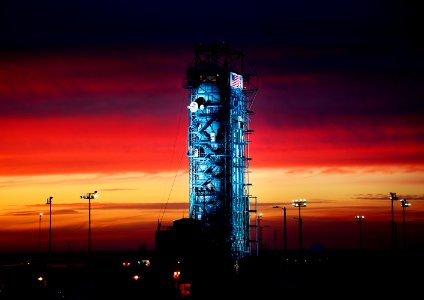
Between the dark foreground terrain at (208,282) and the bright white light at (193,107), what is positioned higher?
the bright white light at (193,107)

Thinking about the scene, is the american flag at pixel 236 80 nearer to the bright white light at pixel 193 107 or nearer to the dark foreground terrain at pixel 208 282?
the bright white light at pixel 193 107

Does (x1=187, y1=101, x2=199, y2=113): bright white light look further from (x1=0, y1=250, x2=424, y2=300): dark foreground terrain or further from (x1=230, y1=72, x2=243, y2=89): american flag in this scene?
(x1=0, y1=250, x2=424, y2=300): dark foreground terrain

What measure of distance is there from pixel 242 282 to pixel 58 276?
97.6 feet

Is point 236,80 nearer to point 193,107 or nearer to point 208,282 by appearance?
point 193,107

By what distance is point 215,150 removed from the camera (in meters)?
104

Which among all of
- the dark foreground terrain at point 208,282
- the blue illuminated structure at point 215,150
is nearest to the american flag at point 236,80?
the blue illuminated structure at point 215,150

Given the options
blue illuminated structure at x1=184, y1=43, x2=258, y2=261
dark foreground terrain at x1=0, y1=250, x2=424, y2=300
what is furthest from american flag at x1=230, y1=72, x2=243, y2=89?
dark foreground terrain at x1=0, y1=250, x2=424, y2=300

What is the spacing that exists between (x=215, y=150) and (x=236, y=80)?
1147 centimetres

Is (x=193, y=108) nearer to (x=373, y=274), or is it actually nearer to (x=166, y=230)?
(x=166, y=230)

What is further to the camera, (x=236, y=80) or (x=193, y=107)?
(x=236, y=80)

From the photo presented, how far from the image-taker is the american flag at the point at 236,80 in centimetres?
10608

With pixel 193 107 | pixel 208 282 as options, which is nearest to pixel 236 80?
pixel 193 107

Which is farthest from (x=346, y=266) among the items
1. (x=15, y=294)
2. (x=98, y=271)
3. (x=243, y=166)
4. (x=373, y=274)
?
(x=15, y=294)

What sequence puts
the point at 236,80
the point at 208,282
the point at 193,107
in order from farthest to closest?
the point at 236,80, the point at 193,107, the point at 208,282
